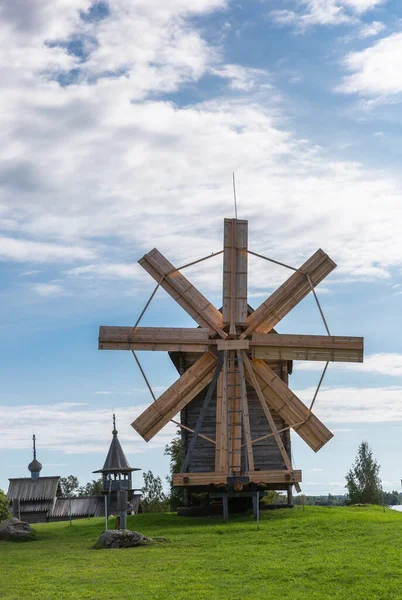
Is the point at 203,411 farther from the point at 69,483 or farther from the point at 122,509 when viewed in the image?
the point at 69,483

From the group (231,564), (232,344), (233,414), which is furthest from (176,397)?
(231,564)

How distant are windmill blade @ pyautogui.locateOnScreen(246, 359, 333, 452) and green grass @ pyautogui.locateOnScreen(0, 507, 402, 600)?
10.2ft

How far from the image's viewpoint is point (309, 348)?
2931 cm

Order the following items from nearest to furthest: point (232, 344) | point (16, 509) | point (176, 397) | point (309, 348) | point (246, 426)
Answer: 1. point (246, 426)
2. point (232, 344)
3. point (176, 397)
4. point (309, 348)
5. point (16, 509)

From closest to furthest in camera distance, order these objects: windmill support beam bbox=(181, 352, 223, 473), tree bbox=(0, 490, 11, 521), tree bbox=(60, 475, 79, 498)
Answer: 1. windmill support beam bbox=(181, 352, 223, 473)
2. tree bbox=(0, 490, 11, 521)
3. tree bbox=(60, 475, 79, 498)

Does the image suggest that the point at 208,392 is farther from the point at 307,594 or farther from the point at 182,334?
the point at 307,594

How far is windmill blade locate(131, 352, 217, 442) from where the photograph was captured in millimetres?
28797

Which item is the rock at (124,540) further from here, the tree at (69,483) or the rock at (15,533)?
the tree at (69,483)

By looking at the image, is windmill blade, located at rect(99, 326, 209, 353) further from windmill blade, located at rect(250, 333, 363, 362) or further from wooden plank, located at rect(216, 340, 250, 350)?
windmill blade, located at rect(250, 333, 363, 362)

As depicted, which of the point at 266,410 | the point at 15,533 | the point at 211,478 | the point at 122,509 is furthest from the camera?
the point at 15,533

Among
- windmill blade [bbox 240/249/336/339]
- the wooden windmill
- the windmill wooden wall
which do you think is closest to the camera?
the wooden windmill

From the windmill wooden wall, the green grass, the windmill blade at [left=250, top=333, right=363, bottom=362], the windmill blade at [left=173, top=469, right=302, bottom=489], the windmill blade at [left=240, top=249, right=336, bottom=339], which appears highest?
the windmill blade at [left=240, top=249, right=336, bottom=339]

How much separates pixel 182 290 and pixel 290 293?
3.57 m

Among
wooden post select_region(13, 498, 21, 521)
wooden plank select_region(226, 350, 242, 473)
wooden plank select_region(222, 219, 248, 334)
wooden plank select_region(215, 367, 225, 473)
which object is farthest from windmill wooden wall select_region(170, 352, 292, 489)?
wooden post select_region(13, 498, 21, 521)
